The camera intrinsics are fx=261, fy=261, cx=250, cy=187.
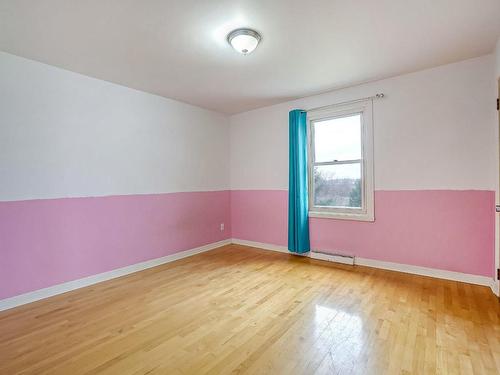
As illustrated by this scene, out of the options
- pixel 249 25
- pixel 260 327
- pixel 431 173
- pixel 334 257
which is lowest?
pixel 260 327

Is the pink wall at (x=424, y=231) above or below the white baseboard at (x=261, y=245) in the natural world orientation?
above

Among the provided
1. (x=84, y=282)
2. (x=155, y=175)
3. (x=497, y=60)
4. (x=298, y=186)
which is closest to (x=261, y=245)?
(x=298, y=186)

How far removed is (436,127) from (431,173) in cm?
55

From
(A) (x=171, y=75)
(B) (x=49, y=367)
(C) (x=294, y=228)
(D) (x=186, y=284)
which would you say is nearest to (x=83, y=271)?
(D) (x=186, y=284)

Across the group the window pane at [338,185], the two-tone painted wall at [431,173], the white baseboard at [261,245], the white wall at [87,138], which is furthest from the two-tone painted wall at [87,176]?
the two-tone painted wall at [431,173]

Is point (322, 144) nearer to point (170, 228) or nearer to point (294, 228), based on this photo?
point (294, 228)

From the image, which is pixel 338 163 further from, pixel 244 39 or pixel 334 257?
pixel 244 39

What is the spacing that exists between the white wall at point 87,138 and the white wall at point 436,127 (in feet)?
8.00

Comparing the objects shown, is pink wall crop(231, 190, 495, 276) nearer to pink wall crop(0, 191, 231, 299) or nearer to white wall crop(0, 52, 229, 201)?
pink wall crop(0, 191, 231, 299)

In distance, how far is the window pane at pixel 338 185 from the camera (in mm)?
3833

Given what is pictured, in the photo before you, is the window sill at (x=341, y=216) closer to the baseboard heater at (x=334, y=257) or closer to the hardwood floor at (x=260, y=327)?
the baseboard heater at (x=334, y=257)

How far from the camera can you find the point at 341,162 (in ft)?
13.0

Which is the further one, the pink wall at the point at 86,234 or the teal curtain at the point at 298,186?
the teal curtain at the point at 298,186

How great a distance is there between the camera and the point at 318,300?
8.64 ft
